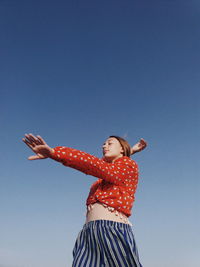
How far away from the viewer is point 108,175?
10.6 ft

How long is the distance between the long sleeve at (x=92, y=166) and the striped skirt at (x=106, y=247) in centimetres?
46


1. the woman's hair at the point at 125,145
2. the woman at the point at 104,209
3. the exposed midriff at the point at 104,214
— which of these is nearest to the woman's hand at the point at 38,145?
the woman at the point at 104,209

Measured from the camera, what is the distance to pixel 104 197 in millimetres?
3275

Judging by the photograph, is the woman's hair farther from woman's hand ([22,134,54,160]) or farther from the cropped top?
woman's hand ([22,134,54,160])

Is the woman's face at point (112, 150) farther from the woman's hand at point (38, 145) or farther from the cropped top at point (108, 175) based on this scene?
the woman's hand at point (38, 145)

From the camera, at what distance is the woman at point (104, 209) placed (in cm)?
300

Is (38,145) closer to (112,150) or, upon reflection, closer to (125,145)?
(112,150)

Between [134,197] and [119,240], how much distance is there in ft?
1.86

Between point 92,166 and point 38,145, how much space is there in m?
0.57

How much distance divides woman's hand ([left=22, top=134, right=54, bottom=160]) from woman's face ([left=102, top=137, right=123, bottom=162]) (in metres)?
0.88

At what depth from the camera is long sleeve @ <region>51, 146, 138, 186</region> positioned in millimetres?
3090

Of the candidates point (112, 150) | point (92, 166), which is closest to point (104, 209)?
point (92, 166)

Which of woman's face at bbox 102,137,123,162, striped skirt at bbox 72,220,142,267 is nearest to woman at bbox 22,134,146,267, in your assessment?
striped skirt at bbox 72,220,142,267

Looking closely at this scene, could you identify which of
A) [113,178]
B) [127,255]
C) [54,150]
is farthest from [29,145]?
[127,255]
